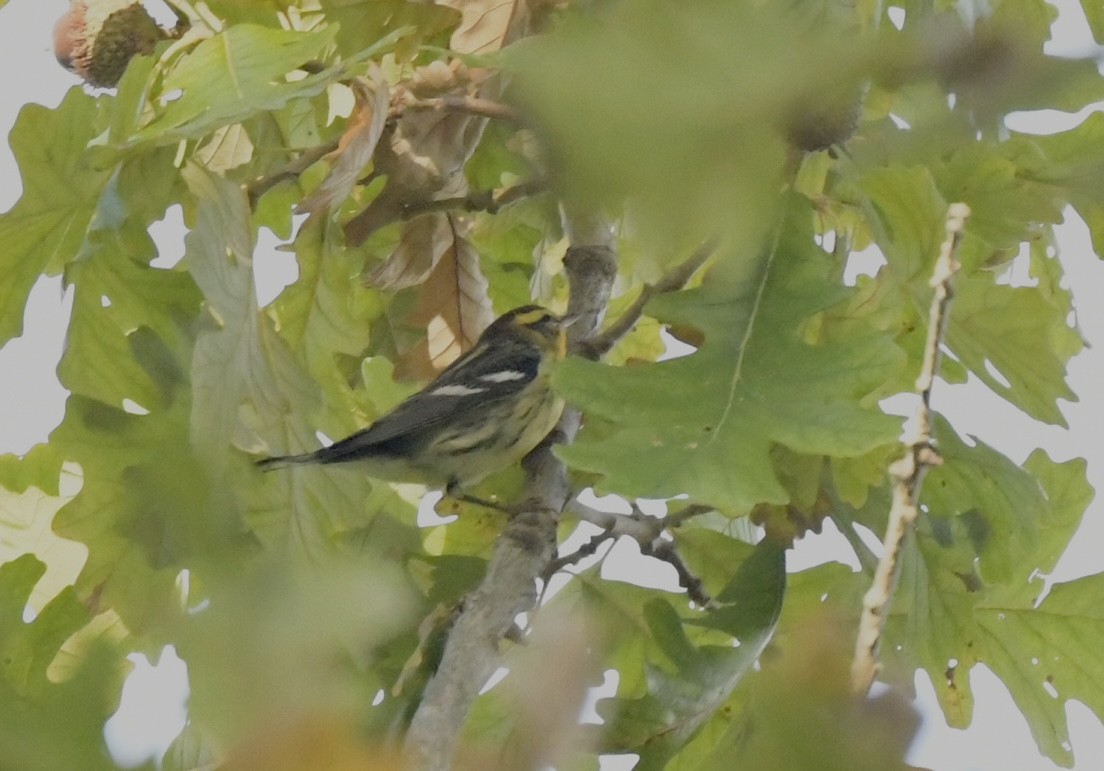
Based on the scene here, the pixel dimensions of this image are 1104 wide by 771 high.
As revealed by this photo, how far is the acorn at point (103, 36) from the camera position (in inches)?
53.8

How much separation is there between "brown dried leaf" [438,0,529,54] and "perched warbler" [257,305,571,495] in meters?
0.31

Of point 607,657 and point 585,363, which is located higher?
point 585,363

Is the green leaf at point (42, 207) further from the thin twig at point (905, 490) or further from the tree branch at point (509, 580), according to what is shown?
the thin twig at point (905, 490)

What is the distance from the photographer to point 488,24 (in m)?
1.25

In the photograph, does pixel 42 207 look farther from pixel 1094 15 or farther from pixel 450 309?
pixel 1094 15

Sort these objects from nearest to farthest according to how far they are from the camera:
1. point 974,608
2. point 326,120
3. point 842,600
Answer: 1. point 842,600
2. point 974,608
3. point 326,120

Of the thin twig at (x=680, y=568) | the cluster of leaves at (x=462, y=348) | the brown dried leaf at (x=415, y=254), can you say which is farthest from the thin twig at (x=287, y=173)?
the thin twig at (x=680, y=568)

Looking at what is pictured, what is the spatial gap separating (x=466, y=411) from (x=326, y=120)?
694 millimetres

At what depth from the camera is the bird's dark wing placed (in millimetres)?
1630

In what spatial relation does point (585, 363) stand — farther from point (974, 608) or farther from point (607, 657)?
point (974, 608)

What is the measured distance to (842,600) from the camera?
1203 mm

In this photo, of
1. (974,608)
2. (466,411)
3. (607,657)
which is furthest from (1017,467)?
(466,411)

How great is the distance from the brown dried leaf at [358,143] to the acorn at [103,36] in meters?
0.33

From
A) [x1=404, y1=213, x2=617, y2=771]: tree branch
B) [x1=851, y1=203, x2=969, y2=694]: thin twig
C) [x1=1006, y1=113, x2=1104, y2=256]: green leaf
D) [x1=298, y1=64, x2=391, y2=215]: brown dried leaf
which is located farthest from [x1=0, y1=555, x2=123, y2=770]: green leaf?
[x1=1006, y1=113, x2=1104, y2=256]: green leaf
